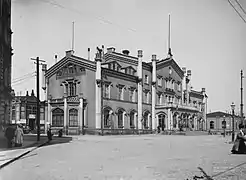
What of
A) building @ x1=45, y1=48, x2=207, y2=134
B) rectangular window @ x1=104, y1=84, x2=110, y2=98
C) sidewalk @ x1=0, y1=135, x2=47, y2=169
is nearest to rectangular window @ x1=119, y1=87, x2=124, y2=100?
building @ x1=45, y1=48, x2=207, y2=134

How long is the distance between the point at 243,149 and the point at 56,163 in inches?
Result: 344

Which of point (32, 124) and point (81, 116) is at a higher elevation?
point (81, 116)

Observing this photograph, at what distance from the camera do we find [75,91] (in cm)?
4119

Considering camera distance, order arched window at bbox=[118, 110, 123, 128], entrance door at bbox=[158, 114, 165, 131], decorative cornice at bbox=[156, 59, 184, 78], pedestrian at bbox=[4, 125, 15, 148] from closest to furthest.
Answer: pedestrian at bbox=[4, 125, 15, 148]
arched window at bbox=[118, 110, 123, 128]
entrance door at bbox=[158, 114, 165, 131]
decorative cornice at bbox=[156, 59, 184, 78]

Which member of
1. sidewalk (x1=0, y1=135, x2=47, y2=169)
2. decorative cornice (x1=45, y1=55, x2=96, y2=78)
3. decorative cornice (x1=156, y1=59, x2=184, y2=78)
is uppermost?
decorative cornice (x1=156, y1=59, x2=184, y2=78)

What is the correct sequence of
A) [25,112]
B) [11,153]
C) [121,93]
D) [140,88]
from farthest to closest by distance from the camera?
[25,112], [140,88], [121,93], [11,153]

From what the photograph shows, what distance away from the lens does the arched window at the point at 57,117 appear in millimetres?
40031

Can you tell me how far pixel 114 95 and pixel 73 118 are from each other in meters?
5.76

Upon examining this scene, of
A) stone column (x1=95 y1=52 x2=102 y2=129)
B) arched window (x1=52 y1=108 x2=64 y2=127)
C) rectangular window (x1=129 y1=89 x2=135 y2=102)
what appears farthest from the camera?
rectangular window (x1=129 y1=89 x2=135 y2=102)

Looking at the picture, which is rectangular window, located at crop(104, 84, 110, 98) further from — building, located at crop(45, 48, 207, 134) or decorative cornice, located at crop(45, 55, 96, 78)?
decorative cornice, located at crop(45, 55, 96, 78)

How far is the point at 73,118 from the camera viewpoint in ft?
Result: 129

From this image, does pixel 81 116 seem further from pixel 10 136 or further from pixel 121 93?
pixel 10 136

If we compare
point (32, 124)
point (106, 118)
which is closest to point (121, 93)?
point (106, 118)

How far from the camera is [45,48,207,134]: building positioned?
129 feet
